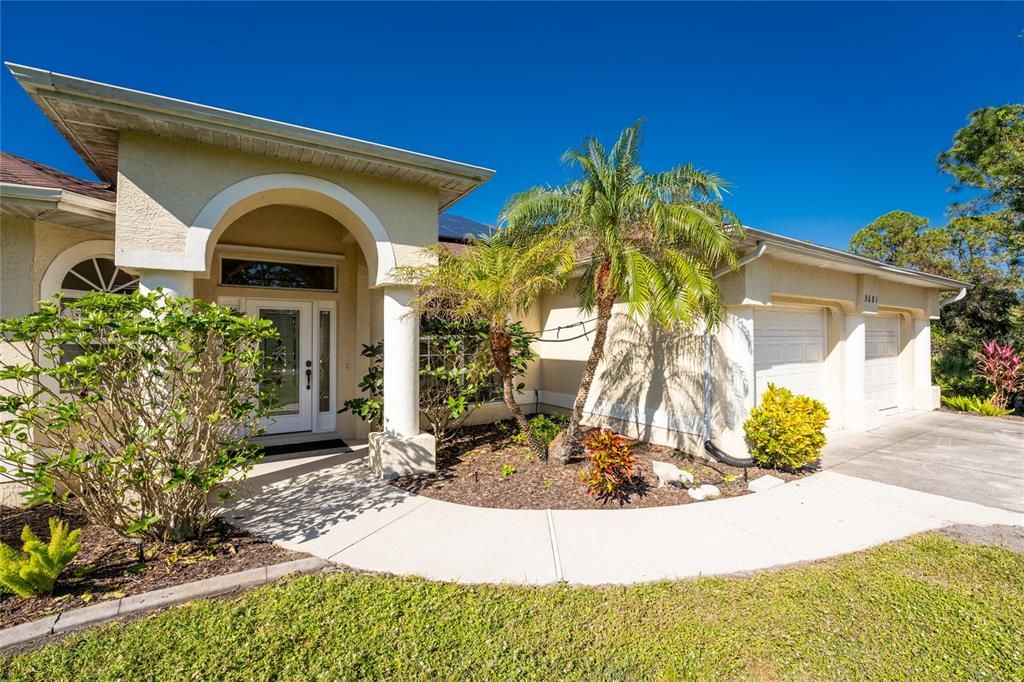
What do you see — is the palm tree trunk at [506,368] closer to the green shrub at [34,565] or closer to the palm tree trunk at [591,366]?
the palm tree trunk at [591,366]

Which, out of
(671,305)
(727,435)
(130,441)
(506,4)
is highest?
(506,4)

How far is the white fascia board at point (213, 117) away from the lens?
4305 mm

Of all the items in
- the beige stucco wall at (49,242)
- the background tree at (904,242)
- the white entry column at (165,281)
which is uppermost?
the background tree at (904,242)

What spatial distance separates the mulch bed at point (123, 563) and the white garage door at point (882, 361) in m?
13.6

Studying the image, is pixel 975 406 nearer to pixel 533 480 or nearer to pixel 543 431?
pixel 543 431

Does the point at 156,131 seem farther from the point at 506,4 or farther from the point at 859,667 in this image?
the point at 859,667

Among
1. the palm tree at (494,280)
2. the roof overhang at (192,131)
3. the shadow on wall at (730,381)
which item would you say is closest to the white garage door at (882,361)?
the shadow on wall at (730,381)

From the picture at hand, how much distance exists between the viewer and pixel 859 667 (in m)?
2.81

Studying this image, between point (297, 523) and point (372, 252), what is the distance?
12.6ft

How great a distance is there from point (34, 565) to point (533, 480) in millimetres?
5033

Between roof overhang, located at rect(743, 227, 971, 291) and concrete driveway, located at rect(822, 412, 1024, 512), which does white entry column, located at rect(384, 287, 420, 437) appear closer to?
roof overhang, located at rect(743, 227, 971, 291)

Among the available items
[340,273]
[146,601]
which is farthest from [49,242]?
[146,601]

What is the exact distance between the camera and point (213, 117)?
496cm

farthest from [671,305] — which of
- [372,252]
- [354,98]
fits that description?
[354,98]
